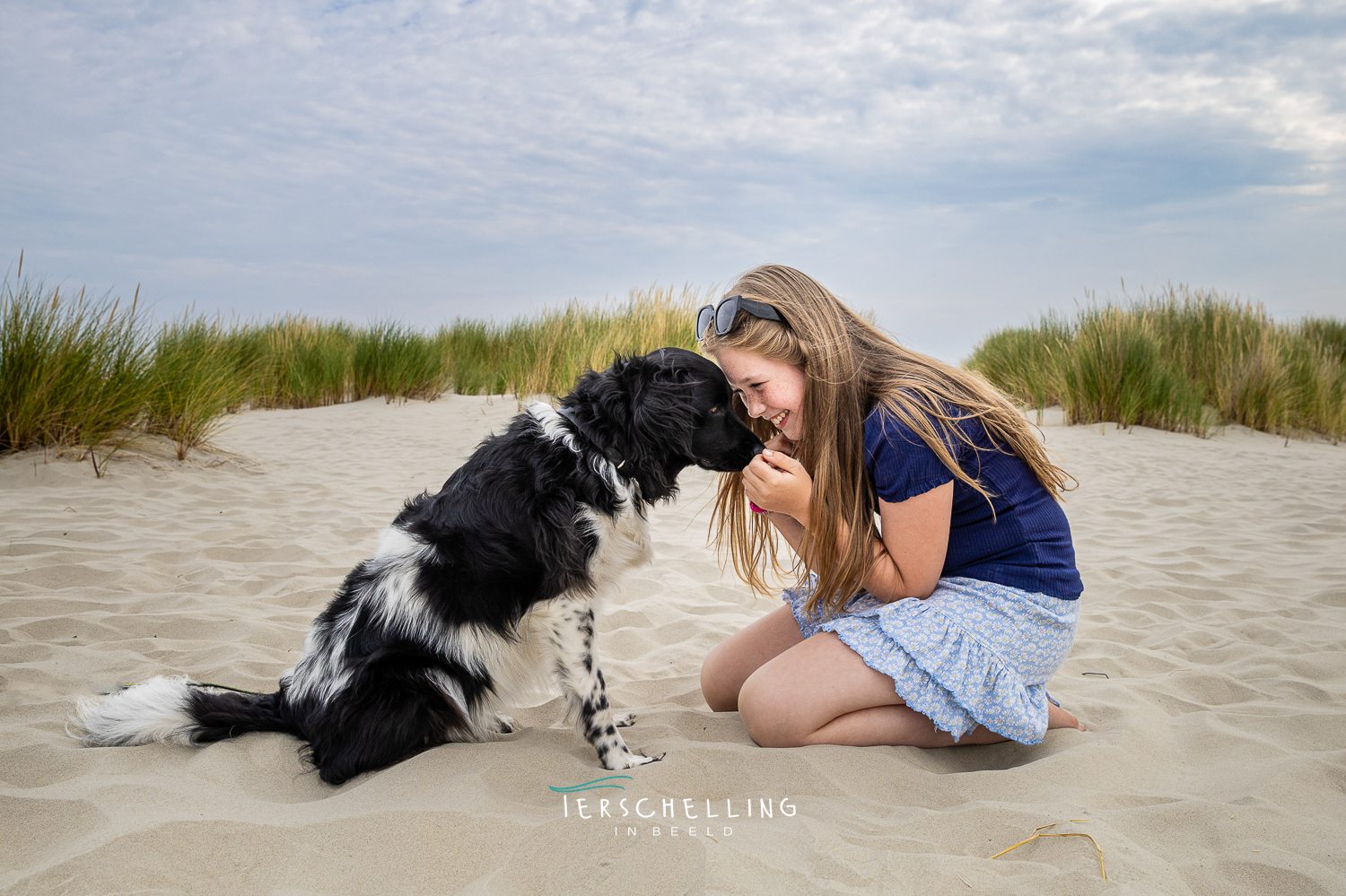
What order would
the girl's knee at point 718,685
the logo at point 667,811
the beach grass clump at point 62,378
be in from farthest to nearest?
the beach grass clump at point 62,378 → the girl's knee at point 718,685 → the logo at point 667,811

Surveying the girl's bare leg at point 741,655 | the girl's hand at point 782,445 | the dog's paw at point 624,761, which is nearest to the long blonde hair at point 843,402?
the girl's hand at point 782,445

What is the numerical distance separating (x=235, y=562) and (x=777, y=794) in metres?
3.73

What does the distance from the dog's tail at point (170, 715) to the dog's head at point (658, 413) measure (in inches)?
53.4

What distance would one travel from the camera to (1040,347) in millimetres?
13031

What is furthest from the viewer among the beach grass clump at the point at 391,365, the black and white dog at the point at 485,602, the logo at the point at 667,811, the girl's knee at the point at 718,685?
the beach grass clump at the point at 391,365

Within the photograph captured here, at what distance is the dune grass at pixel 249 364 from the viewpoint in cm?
623

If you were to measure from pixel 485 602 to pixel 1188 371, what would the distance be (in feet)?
42.0

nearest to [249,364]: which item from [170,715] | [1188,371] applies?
[170,715]

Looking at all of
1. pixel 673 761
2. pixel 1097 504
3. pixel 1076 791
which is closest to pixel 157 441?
pixel 673 761

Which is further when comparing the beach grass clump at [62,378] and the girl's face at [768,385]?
the beach grass clump at [62,378]

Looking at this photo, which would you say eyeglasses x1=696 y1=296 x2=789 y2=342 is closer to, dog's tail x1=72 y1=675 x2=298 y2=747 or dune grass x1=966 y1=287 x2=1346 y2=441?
dog's tail x1=72 y1=675 x2=298 y2=747

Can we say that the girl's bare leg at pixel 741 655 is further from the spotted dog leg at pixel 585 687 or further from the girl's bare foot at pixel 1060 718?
the girl's bare foot at pixel 1060 718

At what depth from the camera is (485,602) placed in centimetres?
236

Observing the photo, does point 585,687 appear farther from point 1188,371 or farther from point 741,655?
point 1188,371
